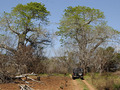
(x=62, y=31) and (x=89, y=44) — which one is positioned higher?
(x=62, y=31)

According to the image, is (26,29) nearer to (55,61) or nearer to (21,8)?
(21,8)

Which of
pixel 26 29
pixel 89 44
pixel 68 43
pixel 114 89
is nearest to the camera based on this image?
pixel 114 89

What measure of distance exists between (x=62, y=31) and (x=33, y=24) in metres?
7.18

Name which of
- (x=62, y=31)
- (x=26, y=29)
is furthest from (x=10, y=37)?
(x=62, y=31)

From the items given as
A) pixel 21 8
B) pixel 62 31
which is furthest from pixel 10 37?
pixel 62 31

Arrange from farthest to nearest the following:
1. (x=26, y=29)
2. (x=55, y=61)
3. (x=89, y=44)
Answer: (x=55, y=61) → (x=26, y=29) → (x=89, y=44)

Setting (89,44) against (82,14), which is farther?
(82,14)

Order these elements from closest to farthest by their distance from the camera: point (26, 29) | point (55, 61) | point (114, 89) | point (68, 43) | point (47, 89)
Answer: point (114, 89) < point (47, 89) < point (26, 29) < point (68, 43) < point (55, 61)

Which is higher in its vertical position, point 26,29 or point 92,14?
point 92,14

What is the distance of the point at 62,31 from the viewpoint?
38.4 meters

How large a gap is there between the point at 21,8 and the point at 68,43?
12036 mm

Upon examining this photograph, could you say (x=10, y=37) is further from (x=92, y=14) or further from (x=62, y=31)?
(x=92, y=14)

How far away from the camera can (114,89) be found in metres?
10.5

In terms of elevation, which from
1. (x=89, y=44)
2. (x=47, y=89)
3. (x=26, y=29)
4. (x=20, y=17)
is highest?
(x=20, y=17)
